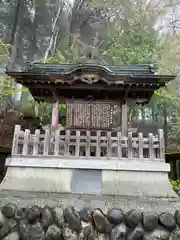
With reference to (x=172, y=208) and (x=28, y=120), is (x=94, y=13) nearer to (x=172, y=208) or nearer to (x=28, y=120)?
(x=28, y=120)

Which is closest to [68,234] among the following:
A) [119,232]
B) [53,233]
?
[53,233]

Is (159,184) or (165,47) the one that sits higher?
(165,47)

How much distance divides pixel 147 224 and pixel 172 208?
2.22 ft

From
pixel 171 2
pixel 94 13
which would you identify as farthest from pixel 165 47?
Answer: pixel 94 13

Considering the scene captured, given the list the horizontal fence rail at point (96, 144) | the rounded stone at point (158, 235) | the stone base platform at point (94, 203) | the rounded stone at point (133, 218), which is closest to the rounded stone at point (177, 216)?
the stone base platform at point (94, 203)

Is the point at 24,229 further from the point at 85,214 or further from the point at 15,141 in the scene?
the point at 15,141

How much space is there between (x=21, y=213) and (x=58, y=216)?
75 cm

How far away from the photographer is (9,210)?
4.17m

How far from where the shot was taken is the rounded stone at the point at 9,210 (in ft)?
13.6

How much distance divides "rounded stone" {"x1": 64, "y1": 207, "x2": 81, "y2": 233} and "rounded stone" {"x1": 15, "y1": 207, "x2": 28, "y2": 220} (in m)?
0.82

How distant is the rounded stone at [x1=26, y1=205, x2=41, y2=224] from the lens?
4.08 m

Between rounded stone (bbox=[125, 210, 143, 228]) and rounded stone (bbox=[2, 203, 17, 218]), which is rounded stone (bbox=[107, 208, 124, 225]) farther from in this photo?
rounded stone (bbox=[2, 203, 17, 218])

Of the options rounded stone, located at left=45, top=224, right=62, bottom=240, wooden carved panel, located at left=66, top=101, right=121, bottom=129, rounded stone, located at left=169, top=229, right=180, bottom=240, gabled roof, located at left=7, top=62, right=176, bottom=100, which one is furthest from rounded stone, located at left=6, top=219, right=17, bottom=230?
gabled roof, located at left=7, top=62, right=176, bottom=100

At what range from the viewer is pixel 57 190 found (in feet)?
17.4
